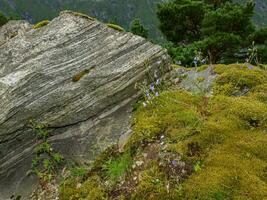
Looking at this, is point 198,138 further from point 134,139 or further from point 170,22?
point 170,22

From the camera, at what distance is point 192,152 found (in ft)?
34.1

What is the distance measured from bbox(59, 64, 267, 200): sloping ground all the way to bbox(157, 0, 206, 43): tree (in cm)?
2302

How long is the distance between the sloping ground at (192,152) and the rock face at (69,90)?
101 cm

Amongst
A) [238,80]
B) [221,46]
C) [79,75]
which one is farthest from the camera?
[221,46]

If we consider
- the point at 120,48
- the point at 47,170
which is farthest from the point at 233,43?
the point at 47,170

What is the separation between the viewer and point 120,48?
14.6 meters

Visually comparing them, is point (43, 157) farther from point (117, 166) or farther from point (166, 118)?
point (166, 118)

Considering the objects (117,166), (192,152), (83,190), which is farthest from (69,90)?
(192,152)

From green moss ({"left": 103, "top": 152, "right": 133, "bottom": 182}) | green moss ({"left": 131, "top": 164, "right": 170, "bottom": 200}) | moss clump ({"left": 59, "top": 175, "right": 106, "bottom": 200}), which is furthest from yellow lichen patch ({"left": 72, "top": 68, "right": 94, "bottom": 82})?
green moss ({"left": 131, "top": 164, "right": 170, "bottom": 200})

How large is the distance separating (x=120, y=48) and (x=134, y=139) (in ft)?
13.5

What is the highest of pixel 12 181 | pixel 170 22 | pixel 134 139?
pixel 134 139

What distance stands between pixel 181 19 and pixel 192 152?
27.0m

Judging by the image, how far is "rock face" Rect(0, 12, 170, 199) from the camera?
1270cm

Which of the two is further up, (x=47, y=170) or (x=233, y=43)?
(x=47, y=170)
